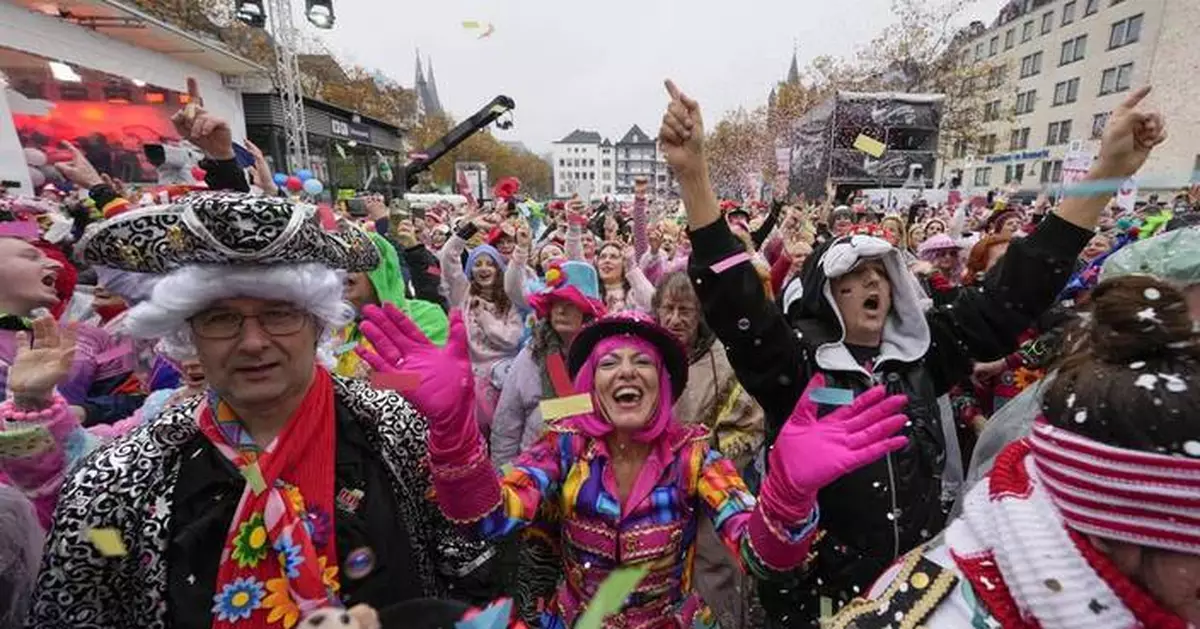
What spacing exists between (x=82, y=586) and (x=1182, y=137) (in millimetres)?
42116

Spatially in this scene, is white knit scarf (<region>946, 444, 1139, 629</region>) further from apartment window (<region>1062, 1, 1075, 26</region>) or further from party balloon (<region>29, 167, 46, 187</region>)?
apartment window (<region>1062, 1, 1075, 26</region>)

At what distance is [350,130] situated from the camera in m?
24.8

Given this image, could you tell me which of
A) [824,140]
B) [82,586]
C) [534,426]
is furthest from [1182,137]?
[82,586]

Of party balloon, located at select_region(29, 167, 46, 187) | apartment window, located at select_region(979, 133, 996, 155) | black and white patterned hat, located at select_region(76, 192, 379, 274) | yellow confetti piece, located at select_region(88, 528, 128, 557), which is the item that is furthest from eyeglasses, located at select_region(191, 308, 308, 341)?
apartment window, located at select_region(979, 133, 996, 155)

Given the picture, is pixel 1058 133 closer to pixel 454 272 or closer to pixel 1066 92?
pixel 1066 92

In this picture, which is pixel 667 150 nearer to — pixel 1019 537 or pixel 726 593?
pixel 1019 537

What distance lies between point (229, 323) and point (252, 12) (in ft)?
43.5

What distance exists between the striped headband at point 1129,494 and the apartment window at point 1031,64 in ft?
180

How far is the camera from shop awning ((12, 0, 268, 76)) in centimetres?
1175

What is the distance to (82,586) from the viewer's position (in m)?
1.38

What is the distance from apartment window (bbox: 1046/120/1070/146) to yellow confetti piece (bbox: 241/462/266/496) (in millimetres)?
50110

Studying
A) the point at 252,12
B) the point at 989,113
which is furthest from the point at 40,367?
the point at 989,113

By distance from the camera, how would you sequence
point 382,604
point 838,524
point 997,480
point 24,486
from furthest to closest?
point 838,524 < point 24,486 < point 382,604 < point 997,480

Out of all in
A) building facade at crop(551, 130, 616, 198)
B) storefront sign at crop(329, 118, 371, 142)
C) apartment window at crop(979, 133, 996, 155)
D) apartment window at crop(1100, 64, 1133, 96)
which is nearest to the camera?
storefront sign at crop(329, 118, 371, 142)
